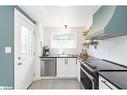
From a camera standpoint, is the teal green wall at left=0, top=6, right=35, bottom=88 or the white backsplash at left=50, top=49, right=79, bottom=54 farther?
the white backsplash at left=50, top=49, right=79, bottom=54

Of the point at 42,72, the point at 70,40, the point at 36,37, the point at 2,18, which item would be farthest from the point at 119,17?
the point at 70,40

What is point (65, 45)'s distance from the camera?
7.27m

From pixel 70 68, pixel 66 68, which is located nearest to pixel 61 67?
pixel 66 68

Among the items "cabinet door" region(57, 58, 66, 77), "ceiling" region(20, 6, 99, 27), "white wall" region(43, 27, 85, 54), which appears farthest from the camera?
"white wall" region(43, 27, 85, 54)

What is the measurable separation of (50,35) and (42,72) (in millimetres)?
1813

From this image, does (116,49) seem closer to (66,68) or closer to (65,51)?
(66,68)

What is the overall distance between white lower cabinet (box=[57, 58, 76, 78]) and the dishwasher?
22 centimetres

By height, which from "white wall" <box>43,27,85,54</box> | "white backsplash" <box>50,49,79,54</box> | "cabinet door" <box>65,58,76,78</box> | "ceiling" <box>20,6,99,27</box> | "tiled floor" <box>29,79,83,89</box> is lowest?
"tiled floor" <box>29,79,83,89</box>

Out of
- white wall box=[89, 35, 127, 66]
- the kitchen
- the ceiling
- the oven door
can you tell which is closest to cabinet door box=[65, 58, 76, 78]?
the kitchen

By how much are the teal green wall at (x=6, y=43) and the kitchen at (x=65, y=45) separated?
0.05 meters

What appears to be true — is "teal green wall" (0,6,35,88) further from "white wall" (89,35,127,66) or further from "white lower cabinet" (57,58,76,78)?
"white lower cabinet" (57,58,76,78)

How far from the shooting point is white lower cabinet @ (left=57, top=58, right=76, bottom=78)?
6.25 metres
